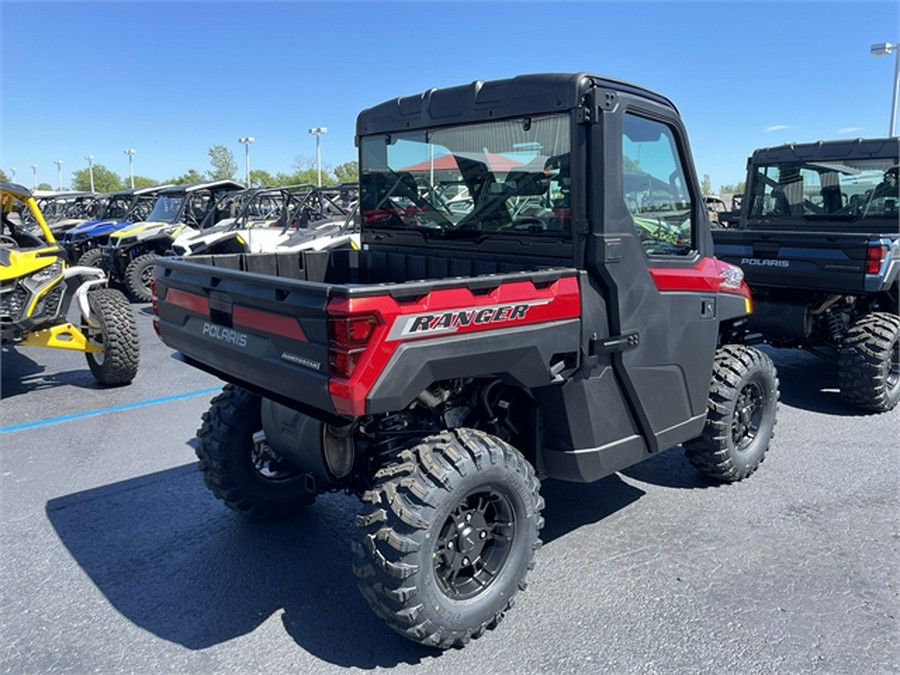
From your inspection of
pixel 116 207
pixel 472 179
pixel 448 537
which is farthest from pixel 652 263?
pixel 116 207

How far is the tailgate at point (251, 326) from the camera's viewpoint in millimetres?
2453

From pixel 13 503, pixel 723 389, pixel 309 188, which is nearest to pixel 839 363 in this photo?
pixel 723 389

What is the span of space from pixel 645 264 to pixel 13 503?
382 centimetres

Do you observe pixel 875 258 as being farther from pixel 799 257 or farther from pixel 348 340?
pixel 348 340

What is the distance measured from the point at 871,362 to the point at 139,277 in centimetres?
1106

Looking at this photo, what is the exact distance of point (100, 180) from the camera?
7456 centimetres

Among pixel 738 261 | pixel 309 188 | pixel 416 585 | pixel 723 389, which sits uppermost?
pixel 309 188

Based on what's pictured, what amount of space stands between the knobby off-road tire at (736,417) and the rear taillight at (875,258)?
1548 millimetres

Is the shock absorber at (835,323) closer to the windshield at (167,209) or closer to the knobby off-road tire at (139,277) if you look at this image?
the knobby off-road tire at (139,277)

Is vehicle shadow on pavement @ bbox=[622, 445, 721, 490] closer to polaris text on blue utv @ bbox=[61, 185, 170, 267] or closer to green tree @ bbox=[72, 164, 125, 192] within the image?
polaris text on blue utv @ bbox=[61, 185, 170, 267]

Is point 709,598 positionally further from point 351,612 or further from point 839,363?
point 839,363

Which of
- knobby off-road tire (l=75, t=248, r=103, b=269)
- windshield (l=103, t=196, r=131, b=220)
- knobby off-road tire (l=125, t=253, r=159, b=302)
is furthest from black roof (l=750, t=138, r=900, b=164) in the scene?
windshield (l=103, t=196, r=131, b=220)

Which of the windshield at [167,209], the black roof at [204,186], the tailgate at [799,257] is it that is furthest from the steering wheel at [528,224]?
the black roof at [204,186]

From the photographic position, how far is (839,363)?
18.7 ft
